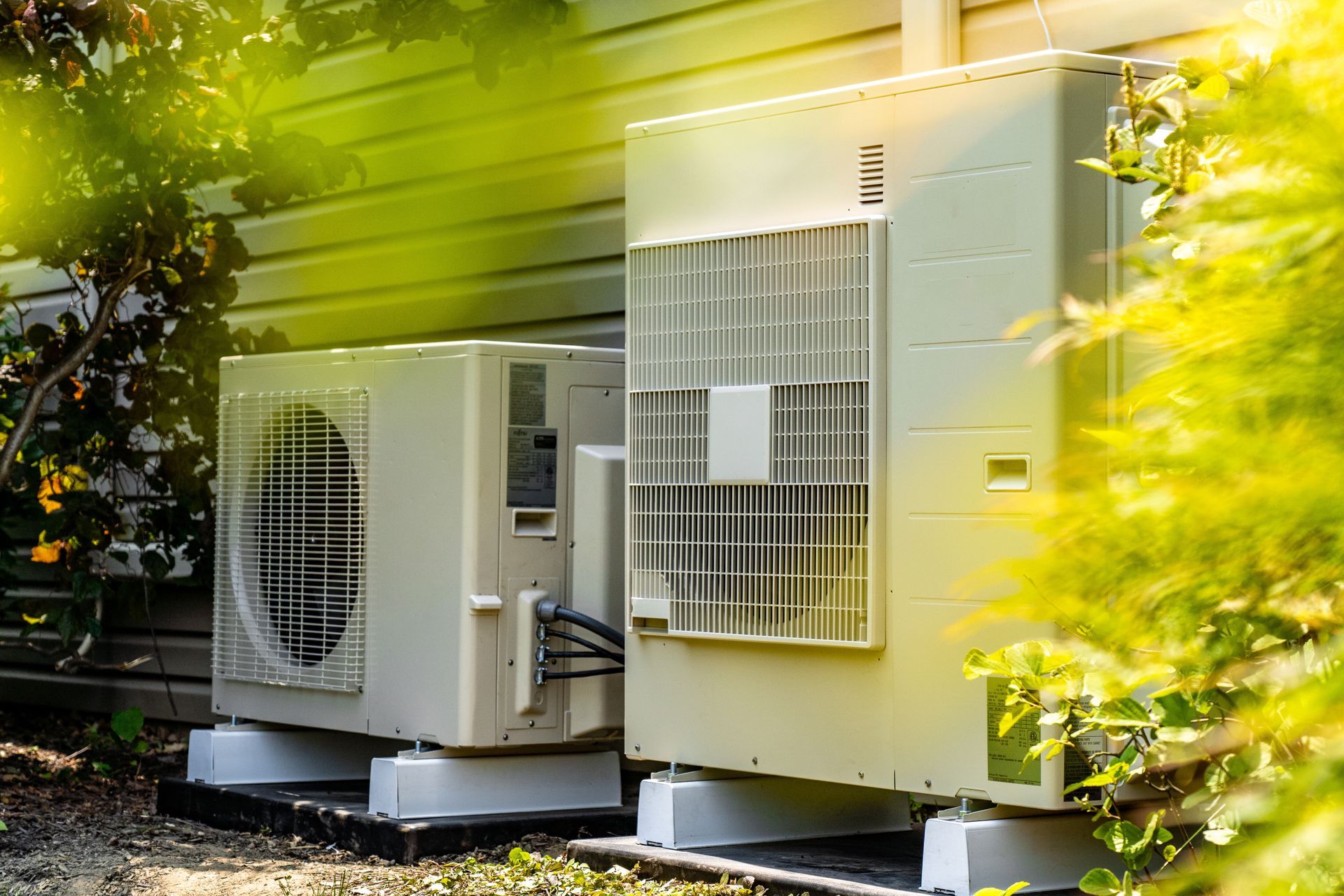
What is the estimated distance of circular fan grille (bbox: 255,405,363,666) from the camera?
13.3ft

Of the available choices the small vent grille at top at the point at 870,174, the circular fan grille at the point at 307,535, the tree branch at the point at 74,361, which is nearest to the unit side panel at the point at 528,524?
the circular fan grille at the point at 307,535

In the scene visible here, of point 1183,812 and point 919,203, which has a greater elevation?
point 919,203

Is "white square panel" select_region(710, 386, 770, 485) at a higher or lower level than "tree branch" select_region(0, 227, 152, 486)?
lower

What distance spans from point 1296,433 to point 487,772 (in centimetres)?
323

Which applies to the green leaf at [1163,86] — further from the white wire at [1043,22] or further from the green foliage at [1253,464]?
the white wire at [1043,22]

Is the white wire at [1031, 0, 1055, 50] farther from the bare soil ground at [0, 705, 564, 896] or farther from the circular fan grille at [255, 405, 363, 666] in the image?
the bare soil ground at [0, 705, 564, 896]

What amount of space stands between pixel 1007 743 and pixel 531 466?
1535mm

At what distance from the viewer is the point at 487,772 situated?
3.90 metres

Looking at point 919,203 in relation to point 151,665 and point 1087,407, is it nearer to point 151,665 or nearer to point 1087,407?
point 1087,407

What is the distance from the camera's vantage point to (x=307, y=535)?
13.7 ft

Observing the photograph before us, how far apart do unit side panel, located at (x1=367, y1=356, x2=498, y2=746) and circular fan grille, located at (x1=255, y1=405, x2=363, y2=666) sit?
0.12 meters

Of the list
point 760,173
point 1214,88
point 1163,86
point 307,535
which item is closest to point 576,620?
point 307,535

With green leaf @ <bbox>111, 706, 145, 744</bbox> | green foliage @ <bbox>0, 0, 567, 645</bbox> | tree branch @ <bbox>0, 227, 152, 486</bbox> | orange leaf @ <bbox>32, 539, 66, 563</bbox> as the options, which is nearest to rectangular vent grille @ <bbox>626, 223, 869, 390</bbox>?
green foliage @ <bbox>0, 0, 567, 645</bbox>

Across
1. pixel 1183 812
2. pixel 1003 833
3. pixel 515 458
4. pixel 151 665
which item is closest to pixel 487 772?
pixel 515 458
